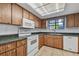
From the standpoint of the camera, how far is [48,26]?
16.3 ft

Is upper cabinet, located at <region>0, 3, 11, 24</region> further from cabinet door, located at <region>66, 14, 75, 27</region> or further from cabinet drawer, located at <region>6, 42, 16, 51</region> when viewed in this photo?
cabinet door, located at <region>66, 14, 75, 27</region>

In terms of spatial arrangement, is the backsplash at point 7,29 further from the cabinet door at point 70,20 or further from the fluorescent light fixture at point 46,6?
the cabinet door at point 70,20

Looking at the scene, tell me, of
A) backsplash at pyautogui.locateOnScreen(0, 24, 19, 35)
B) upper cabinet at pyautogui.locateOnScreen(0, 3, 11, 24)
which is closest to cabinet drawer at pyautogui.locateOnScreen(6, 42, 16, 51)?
upper cabinet at pyautogui.locateOnScreen(0, 3, 11, 24)

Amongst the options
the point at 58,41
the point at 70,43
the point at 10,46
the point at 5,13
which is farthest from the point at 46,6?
the point at 58,41

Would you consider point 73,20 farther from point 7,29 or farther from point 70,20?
point 7,29

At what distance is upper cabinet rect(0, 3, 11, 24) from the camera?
5.93 feet

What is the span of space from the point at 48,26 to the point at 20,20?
8.28ft

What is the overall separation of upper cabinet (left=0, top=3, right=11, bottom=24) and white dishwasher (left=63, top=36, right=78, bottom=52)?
251cm

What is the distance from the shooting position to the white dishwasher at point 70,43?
3402 millimetres

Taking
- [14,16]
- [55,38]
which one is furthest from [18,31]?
[55,38]

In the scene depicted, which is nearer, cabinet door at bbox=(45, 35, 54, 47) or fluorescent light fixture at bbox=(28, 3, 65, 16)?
fluorescent light fixture at bbox=(28, 3, 65, 16)

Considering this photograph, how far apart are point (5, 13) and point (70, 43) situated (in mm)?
2724

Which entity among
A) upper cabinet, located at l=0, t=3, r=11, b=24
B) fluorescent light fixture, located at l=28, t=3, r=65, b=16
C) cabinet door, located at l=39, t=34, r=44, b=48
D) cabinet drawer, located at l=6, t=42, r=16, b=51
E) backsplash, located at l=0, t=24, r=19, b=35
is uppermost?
fluorescent light fixture, located at l=28, t=3, r=65, b=16

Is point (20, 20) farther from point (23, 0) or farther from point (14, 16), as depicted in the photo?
point (23, 0)
